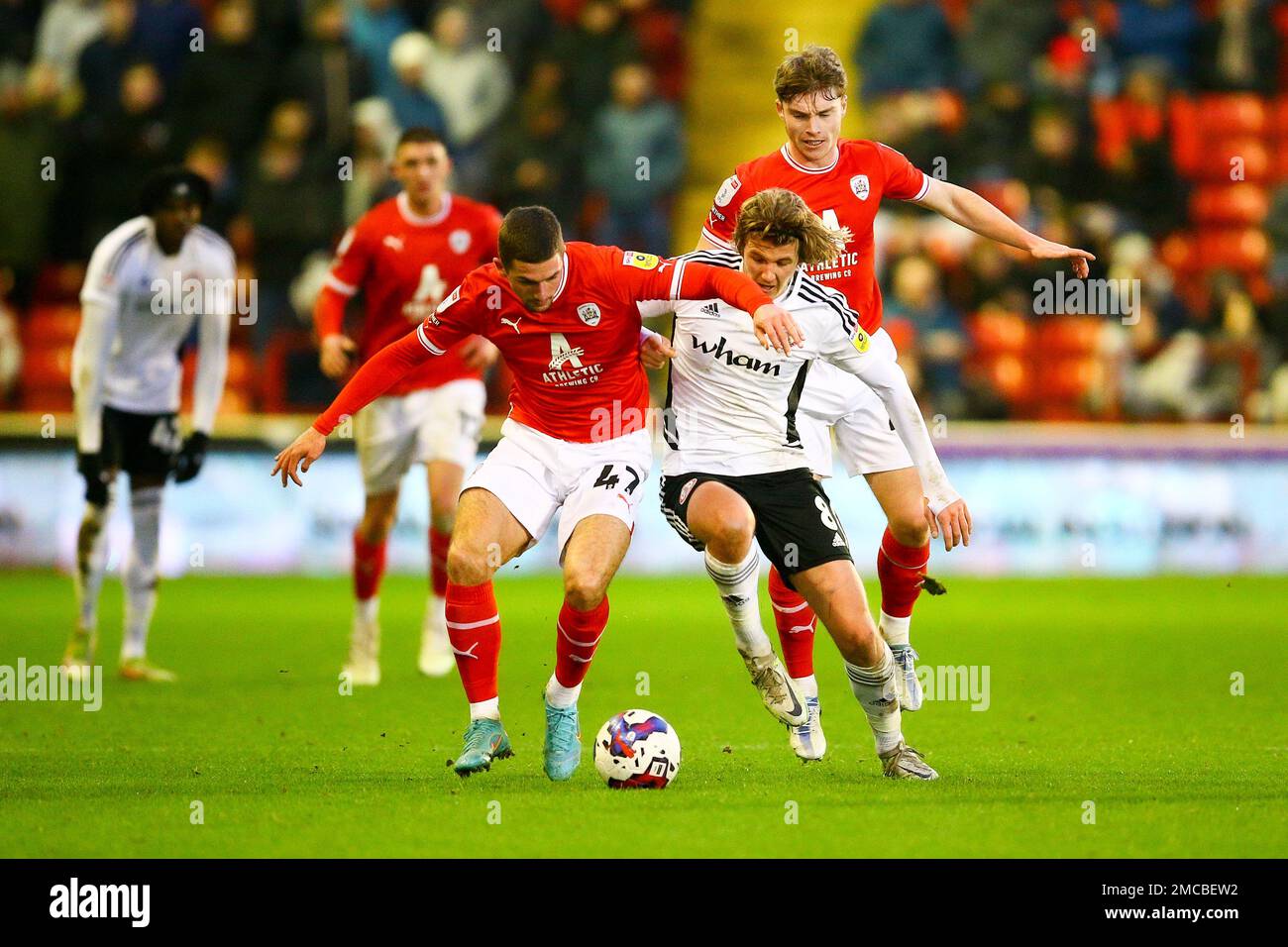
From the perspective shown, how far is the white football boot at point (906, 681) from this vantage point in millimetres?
8156

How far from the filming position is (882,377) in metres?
7.41

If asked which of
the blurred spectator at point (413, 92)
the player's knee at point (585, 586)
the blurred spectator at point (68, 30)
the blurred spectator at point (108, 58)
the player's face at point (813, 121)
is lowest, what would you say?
the player's knee at point (585, 586)

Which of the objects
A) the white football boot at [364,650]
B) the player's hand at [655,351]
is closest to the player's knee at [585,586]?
the player's hand at [655,351]

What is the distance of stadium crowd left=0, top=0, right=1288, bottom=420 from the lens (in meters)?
16.3

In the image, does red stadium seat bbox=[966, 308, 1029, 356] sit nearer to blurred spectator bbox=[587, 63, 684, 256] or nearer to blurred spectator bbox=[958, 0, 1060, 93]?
blurred spectator bbox=[958, 0, 1060, 93]

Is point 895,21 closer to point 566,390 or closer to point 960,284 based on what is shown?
point 960,284

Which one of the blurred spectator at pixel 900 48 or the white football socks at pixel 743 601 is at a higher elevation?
the blurred spectator at pixel 900 48

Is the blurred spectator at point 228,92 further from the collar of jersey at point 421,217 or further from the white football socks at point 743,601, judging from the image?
the white football socks at point 743,601

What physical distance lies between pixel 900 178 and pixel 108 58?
35.1ft

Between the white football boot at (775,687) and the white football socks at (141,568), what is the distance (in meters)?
4.15

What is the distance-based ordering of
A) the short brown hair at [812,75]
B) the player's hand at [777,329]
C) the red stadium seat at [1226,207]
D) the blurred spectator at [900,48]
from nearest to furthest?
1. the player's hand at [777,329]
2. the short brown hair at [812,75]
3. the blurred spectator at [900,48]
4. the red stadium seat at [1226,207]

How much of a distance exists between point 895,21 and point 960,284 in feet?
8.78

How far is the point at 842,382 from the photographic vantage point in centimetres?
831

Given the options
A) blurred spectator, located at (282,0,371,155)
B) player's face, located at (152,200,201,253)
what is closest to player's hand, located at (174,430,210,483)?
player's face, located at (152,200,201,253)
